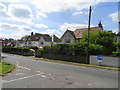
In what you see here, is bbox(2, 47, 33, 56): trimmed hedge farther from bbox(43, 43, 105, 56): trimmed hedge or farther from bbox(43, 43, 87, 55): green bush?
bbox(43, 43, 105, 56): trimmed hedge

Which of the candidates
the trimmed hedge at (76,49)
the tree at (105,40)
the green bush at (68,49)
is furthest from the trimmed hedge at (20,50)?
the tree at (105,40)

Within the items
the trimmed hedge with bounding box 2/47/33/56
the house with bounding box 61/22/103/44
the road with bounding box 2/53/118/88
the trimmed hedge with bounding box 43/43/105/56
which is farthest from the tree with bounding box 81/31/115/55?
the trimmed hedge with bounding box 2/47/33/56

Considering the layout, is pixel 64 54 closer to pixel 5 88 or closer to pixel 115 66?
pixel 115 66

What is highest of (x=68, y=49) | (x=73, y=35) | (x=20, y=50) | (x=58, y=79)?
(x=73, y=35)

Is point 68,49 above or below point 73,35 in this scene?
below

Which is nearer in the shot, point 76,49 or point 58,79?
point 58,79

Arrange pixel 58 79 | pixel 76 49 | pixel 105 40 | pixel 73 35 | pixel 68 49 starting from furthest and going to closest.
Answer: pixel 73 35
pixel 105 40
pixel 68 49
pixel 76 49
pixel 58 79

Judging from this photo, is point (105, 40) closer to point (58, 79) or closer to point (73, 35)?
point (73, 35)

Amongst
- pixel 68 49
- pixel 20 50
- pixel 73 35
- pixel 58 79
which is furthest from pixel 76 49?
pixel 20 50

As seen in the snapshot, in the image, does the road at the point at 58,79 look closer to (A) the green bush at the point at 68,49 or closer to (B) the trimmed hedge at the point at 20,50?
(A) the green bush at the point at 68,49

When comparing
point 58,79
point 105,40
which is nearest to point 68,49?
point 105,40

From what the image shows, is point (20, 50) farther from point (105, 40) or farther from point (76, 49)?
point (105, 40)

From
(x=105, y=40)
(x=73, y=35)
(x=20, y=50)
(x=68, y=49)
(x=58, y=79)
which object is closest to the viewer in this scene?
(x=58, y=79)

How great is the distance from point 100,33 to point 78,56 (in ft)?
27.7
